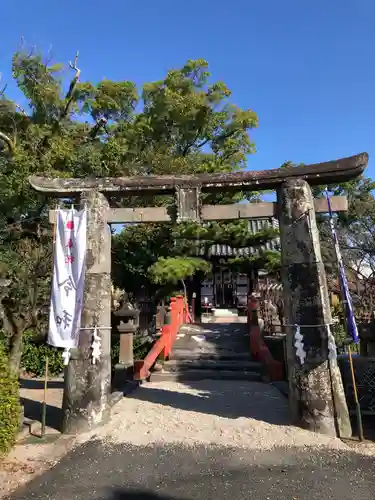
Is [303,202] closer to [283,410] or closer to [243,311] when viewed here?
[283,410]

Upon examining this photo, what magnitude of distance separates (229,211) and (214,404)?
163 inches

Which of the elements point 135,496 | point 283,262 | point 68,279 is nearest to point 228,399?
Answer: point 283,262

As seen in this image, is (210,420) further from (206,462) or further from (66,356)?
(66,356)

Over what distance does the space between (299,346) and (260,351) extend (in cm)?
546

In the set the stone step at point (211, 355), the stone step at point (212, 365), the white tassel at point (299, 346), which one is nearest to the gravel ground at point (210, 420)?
the white tassel at point (299, 346)

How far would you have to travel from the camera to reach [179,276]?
1438 cm

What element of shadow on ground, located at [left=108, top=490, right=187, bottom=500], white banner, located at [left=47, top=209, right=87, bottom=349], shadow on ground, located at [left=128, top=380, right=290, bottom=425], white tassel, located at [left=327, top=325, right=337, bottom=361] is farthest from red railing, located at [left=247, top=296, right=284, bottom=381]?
shadow on ground, located at [left=108, top=490, right=187, bottom=500]

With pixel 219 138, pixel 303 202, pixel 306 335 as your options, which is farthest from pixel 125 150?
pixel 306 335

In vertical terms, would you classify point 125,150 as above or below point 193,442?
above

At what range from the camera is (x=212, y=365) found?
37.2ft

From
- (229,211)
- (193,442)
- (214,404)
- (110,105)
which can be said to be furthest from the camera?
(110,105)

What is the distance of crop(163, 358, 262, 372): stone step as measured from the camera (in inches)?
443

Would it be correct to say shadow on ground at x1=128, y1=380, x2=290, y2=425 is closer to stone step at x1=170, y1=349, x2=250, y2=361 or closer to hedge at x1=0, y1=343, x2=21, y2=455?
stone step at x1=170, y1=349, x2=250, y2=361

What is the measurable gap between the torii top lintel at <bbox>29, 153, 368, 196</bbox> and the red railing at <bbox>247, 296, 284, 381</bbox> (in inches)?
216
